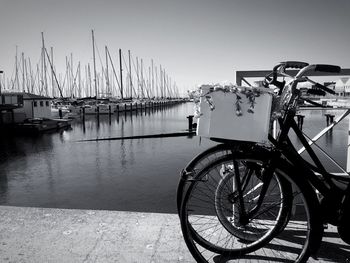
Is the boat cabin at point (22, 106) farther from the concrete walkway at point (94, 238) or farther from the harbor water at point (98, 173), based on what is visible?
the concrete walkway at point (94, 238)

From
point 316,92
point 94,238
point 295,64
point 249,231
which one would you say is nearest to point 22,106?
point 94,238

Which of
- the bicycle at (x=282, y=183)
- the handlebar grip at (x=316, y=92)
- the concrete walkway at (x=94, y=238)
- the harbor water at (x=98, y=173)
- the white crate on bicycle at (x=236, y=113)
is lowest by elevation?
the harbor water at (x=98, y=173)

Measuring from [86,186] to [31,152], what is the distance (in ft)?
27.2

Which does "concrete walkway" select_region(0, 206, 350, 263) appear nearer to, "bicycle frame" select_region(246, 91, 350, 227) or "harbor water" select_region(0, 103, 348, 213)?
"bicycle frame" select_region(246, 91, 350, 227)

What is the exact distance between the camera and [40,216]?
3381 mm

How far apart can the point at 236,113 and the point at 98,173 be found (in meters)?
9.22

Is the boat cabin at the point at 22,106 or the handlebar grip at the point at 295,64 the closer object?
the handlebar grip at the point at 295,64

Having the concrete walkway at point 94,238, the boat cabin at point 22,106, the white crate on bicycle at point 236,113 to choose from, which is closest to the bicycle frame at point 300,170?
the white crate on bicycle at point 236,113

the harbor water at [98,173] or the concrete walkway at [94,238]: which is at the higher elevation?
the concrete walkway at [94,238]

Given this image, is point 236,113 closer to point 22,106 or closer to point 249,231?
point 249,231

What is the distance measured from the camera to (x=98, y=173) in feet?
34.8

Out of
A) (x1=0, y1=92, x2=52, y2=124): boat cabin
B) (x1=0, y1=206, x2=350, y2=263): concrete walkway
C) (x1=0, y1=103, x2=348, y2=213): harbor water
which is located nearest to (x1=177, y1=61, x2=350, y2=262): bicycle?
(x1=0, y1=206, x2=350, y2=263): concrete walkway

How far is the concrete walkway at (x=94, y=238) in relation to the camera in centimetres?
259

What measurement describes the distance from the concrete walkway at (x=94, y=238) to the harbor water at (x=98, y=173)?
12.4 ft
